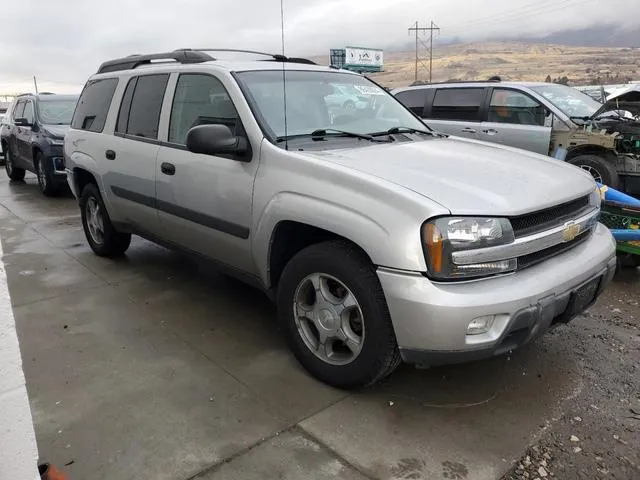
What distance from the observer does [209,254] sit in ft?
12.8

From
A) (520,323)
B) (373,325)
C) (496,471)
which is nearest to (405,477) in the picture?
(496,471)

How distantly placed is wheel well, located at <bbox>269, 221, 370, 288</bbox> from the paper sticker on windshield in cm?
153

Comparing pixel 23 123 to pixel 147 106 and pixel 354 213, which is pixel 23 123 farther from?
pixel 354 213

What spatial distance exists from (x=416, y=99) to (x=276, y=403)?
6.89 m

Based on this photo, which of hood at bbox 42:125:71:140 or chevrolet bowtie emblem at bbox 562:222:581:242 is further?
hood at bbox 42:125:71:140

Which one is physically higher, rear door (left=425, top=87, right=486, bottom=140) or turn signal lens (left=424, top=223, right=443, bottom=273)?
rear door (left=425, top=87, right=486, bottom=140)

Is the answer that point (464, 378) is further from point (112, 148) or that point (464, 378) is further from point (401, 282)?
point (112, 148)

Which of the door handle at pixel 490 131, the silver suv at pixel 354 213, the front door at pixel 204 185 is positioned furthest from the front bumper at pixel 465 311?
the door handle at pixel 490 131

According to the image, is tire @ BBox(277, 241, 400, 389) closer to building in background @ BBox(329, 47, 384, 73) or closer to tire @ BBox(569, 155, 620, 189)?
tire @ BBox(569, 155, 620, 189)

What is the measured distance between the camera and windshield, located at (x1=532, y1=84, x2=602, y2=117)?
25.9 feet

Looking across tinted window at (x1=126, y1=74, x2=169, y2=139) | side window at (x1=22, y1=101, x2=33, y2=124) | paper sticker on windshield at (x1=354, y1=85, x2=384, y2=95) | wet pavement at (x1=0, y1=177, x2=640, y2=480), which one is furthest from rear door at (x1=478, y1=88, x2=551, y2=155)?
side window at (x1=22, y1=101, x2=33, y2=124)

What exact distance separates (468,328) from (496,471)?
0.64m

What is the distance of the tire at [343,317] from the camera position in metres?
2.71

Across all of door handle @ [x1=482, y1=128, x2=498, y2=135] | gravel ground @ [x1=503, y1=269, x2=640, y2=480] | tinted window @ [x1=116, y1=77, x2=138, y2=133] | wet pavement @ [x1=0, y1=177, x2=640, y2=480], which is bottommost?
gravel ground @ [x1=503, y1=269, x2=640, y2=480]
